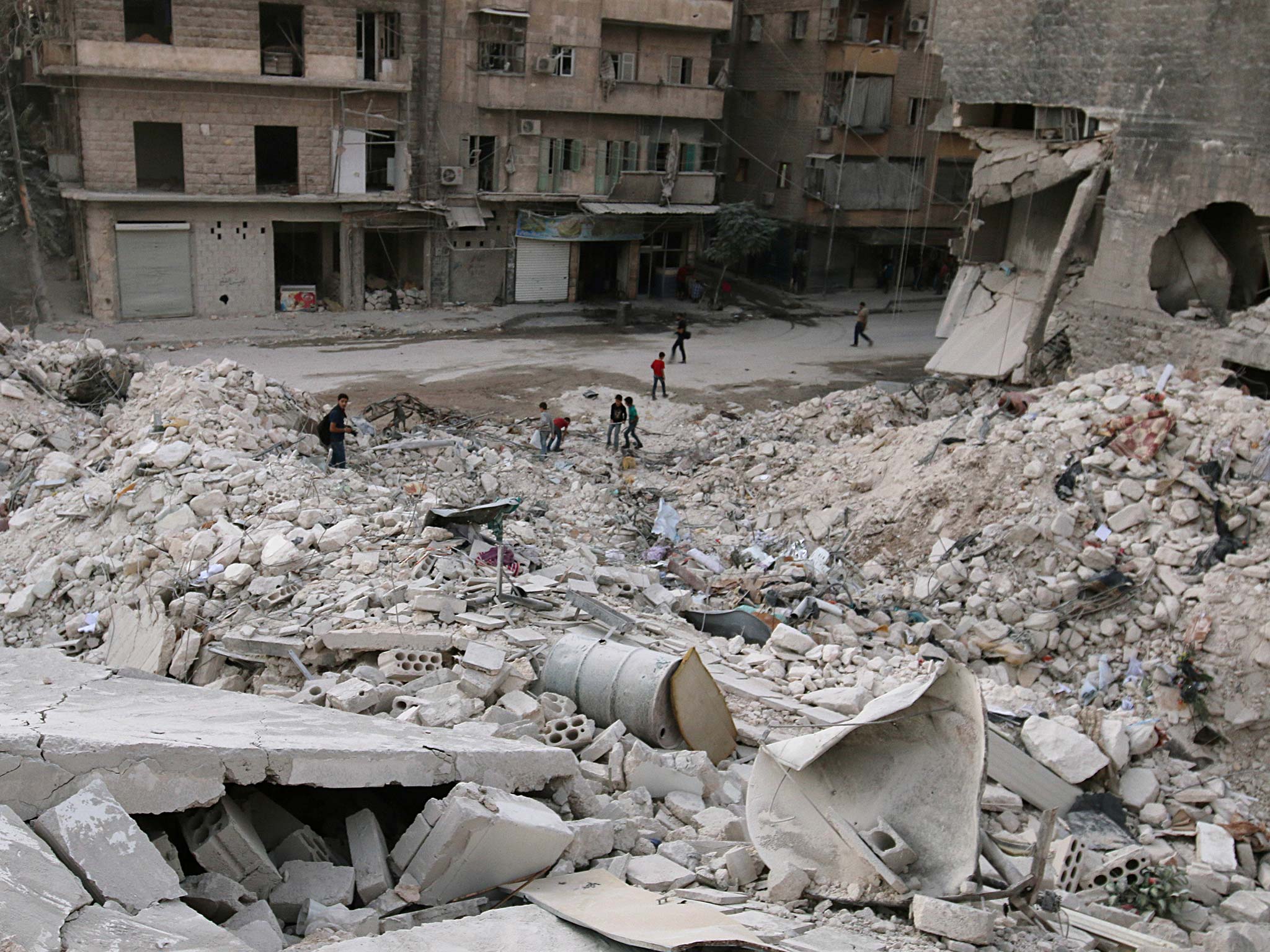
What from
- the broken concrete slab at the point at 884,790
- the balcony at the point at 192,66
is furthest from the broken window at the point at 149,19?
the broken concrete slab at the point at 884,790

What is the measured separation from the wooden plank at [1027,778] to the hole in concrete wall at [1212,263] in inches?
422

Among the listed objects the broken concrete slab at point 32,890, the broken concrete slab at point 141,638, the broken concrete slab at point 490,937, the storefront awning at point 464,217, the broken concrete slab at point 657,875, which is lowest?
the broken concrete slab at point 141,638

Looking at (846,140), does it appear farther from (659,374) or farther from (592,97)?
(659,374)

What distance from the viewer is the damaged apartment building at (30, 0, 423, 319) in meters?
23.7

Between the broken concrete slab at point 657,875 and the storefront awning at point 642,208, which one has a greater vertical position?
the storefront awning at point 642,208

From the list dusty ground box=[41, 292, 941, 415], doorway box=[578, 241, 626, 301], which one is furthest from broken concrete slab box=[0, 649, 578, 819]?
doorway box=[578, 241, 626, 301]

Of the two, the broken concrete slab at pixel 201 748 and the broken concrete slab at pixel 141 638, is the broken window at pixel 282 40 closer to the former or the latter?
the broken concrete slab at pixel 141 638

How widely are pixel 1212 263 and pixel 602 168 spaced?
1696 cm

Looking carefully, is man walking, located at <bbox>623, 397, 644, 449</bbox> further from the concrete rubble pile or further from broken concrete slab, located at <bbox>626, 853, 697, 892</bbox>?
broken concrete slab, located at <bbox>626, 853, 697, 892</bbox>

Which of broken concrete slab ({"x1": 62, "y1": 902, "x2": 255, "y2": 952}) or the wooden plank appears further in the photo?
the wooden plank

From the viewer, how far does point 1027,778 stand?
28.6 feet

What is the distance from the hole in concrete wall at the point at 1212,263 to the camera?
1703 cm

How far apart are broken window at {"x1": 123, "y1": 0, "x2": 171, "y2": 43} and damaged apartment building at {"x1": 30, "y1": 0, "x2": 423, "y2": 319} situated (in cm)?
4

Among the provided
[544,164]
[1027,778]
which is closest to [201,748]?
[1027,778]
